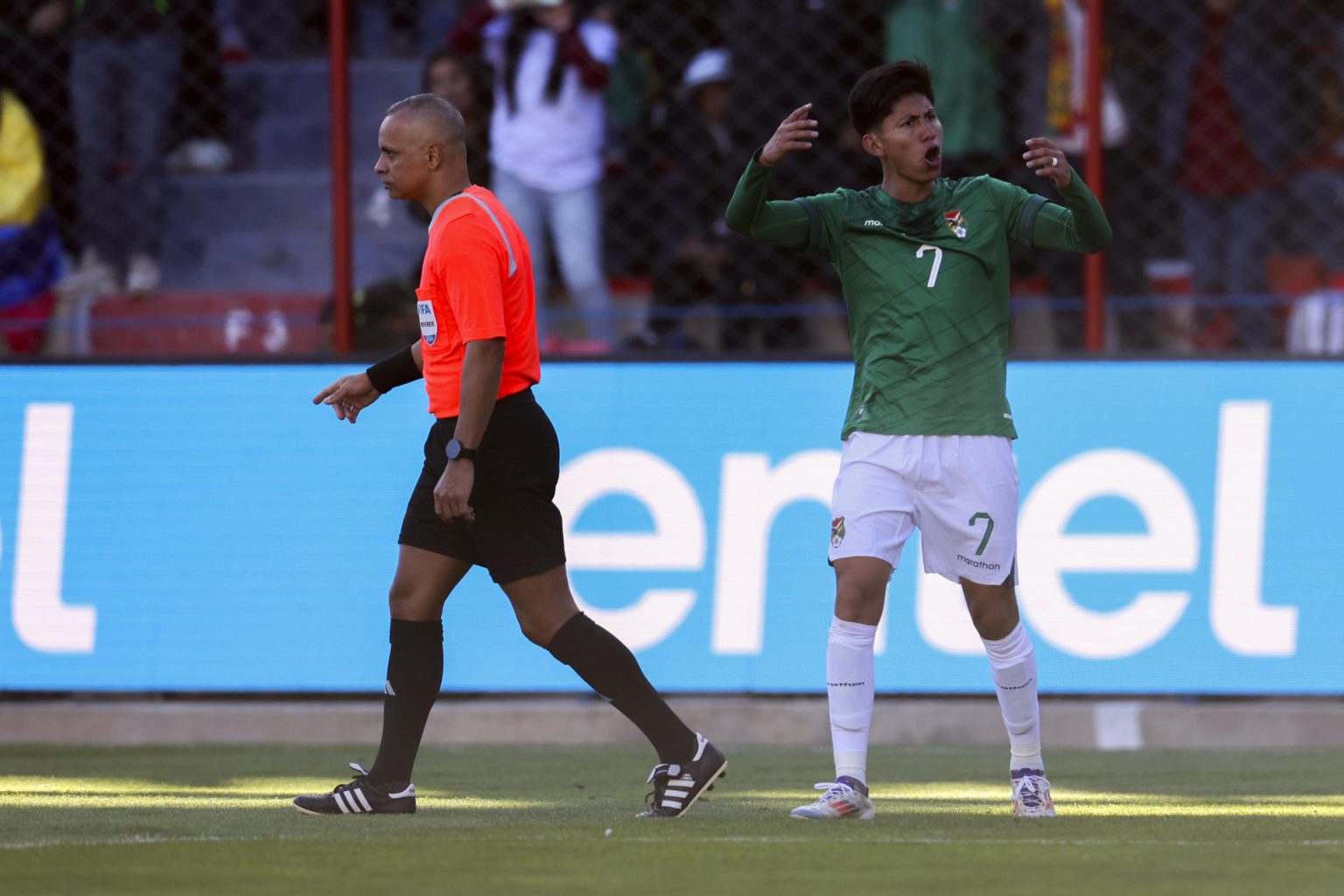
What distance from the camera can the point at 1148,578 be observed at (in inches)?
360

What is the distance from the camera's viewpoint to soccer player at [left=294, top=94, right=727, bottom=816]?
20.0 feet

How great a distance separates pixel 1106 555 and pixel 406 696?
395 centimetres

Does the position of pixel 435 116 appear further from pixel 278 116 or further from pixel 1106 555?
pixel 278 116

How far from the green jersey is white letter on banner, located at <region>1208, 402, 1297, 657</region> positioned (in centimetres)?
320

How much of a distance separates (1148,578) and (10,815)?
16.0 ft

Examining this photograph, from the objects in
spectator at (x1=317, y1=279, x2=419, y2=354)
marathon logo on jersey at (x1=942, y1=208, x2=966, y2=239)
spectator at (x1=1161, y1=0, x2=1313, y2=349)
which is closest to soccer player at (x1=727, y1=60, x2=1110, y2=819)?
marathon logo on jersey at (x1=942, y1=208, x2=966, y2=239)

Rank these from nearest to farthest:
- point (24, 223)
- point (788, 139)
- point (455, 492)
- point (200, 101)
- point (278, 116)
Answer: point (455, 492)
point (788, 139)
point (24, 223)
point (200, 101)
point (278, 116)

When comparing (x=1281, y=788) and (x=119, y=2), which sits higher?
(x=119, y=2)

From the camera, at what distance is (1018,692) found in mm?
6242

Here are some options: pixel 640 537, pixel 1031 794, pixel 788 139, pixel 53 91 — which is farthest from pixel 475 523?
pixel 53 91

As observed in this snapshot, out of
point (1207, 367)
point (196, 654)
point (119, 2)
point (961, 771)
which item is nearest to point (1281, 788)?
point (961, 771)

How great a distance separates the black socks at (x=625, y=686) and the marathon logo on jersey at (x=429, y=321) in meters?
0.91

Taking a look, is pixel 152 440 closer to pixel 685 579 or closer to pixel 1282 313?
pixel 685 579

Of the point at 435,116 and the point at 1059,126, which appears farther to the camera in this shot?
the point at 1059,126
